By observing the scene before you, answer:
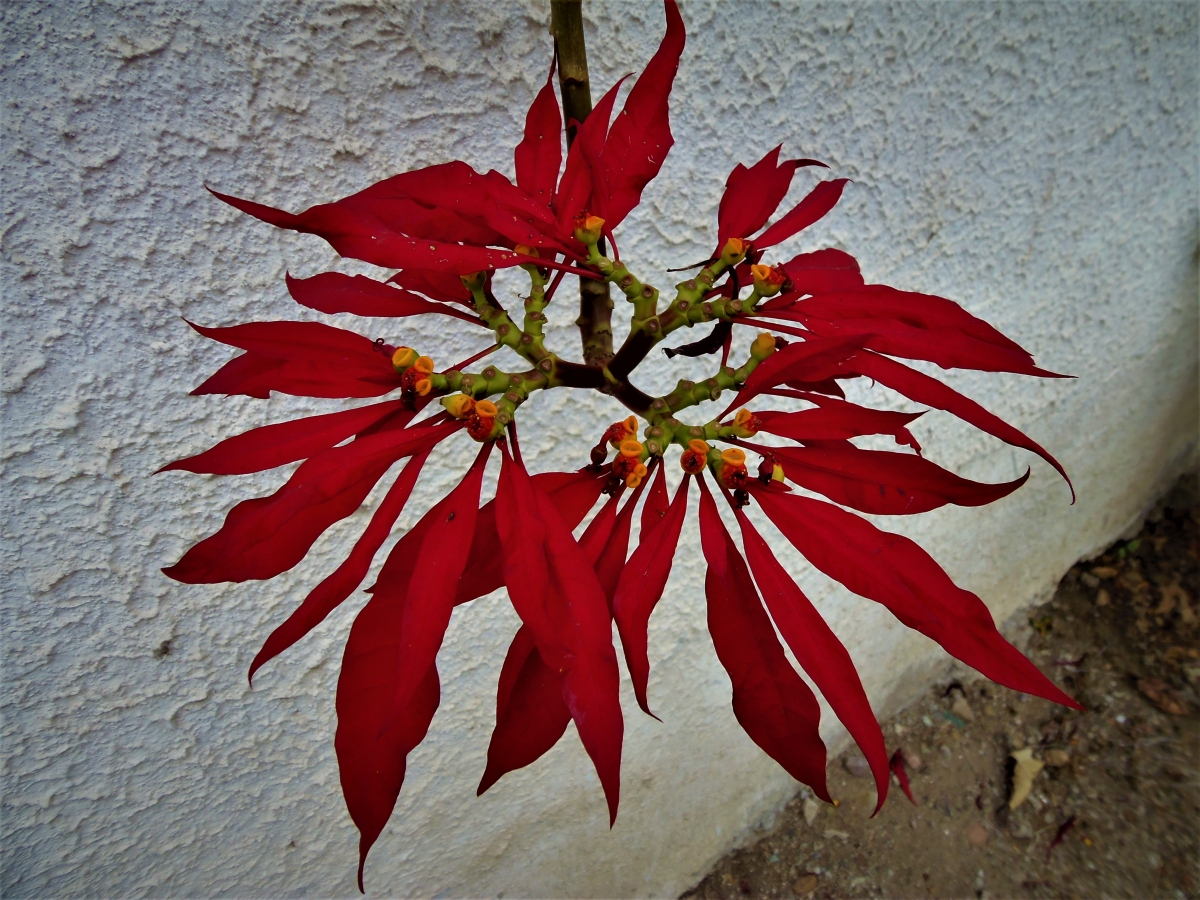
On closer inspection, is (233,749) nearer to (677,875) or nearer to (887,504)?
(887,504)

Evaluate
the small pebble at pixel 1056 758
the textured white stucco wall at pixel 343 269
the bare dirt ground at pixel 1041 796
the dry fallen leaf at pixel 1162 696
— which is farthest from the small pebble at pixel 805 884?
the dry fallen leaf at pixel 1162 696

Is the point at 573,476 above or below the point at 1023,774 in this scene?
above

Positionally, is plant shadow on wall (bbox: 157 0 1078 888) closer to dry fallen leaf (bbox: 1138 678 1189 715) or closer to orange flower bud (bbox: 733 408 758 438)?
orange flower bud (bbox: 733 408 758 438)

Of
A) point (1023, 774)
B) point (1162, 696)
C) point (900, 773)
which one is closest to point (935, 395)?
point (900, 773)

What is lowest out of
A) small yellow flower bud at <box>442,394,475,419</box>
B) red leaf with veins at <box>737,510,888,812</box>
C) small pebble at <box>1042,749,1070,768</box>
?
small pebble at <box>1042,749,1070,768</box>

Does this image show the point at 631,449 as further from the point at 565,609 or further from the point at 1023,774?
the point at 1023,774

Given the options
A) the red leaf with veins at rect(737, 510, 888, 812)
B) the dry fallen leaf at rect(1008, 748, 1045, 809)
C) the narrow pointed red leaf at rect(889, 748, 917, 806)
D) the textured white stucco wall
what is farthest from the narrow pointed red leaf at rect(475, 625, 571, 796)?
the dry fallen leaf at rect(1008, 748, 1045, 809)

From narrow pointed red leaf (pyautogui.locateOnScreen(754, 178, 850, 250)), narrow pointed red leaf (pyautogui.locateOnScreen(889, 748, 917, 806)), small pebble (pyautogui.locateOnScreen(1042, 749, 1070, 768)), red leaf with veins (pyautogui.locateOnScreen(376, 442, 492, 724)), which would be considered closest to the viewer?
red leaf with veins (pyautogui.locateOnScreen(376, 442, 492, 724))

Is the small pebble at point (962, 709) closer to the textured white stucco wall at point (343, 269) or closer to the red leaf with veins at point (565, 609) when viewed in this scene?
the textured white stucco wall at point (343, 269)
